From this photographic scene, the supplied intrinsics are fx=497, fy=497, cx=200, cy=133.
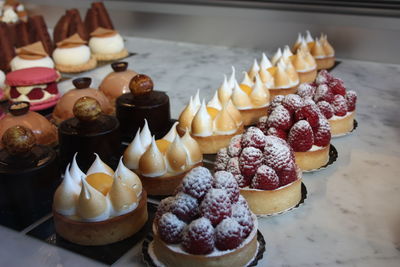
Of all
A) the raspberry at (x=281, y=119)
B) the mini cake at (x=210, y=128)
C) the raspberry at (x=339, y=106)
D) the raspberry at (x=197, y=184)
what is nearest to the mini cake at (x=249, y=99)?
the mini cake at (x=210, y=128)

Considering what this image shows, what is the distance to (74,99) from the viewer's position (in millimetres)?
2227

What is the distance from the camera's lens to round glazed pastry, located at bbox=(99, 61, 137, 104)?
247 centimetres

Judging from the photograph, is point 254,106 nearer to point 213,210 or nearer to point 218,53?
point 213,210

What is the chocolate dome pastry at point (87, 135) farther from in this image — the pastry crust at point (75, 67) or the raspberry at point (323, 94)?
the pastry crust at point (75, 67)

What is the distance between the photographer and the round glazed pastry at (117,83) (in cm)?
247

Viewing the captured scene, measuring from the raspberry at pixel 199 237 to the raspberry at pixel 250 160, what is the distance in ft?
1.16

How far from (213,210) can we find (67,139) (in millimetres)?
833

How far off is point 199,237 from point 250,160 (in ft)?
1.30

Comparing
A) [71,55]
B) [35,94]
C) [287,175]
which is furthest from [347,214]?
[71,55]

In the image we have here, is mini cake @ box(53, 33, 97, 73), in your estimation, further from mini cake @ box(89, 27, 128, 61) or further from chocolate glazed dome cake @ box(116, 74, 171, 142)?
chocolate glazed dome cake @ box(116, 74, 171, 142)

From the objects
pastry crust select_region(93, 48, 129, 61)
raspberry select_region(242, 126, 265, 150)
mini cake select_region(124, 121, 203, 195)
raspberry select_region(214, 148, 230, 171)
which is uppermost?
raspberry select_region(242, 126, 265, 150)

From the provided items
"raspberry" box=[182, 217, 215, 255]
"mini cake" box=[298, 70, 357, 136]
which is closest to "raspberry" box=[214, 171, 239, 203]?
"raspberry" box=[182, 217, 215, 255]

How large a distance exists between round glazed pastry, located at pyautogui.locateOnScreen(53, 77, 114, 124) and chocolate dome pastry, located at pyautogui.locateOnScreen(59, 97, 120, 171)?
315 mm

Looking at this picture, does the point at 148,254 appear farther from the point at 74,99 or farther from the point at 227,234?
the point at 74,99
